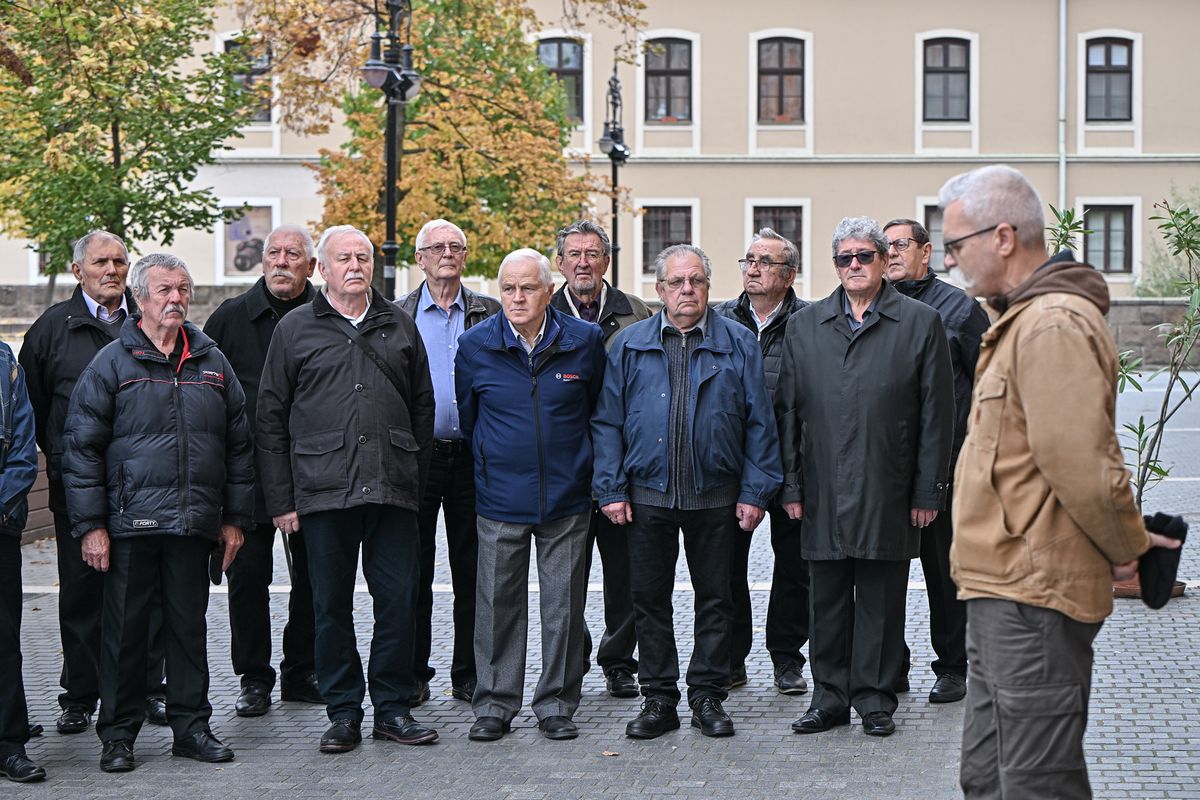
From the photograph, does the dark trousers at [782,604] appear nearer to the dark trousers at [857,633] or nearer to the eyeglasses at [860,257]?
the dark trousers at [857,633]

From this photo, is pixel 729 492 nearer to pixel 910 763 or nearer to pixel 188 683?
pixel 910 763

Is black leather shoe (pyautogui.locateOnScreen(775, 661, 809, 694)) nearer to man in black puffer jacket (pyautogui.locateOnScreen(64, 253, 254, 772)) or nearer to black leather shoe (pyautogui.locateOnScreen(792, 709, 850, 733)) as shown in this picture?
black leather shoe (pyautogui.locateOnScreen(792, 709, 850, 733))

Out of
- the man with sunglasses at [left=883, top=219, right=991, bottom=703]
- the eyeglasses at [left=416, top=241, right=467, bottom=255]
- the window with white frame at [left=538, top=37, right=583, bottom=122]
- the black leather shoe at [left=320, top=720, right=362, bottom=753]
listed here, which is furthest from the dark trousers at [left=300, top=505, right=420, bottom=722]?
the window with white frame at [left=538, top=37, right=583, bottom=122]

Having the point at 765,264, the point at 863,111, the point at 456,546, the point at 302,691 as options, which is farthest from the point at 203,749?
the point at 863,111

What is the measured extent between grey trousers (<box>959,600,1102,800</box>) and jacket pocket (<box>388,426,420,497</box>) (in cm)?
310

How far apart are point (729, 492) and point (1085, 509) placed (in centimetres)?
303

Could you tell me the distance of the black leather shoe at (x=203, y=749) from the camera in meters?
6.26

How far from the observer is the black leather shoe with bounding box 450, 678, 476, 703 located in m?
7.30

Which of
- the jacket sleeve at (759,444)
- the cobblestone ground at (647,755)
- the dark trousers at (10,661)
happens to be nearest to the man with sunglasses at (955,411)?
the cobblestone ground at (647,755)

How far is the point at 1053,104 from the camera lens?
132 ft

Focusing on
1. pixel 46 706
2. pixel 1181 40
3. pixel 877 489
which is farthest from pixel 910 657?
pixel 1181 40

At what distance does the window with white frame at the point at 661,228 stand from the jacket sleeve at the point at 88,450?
34300 millimetres

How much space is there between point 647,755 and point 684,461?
4.09 feet

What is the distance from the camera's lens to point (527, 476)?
22.1 ft
